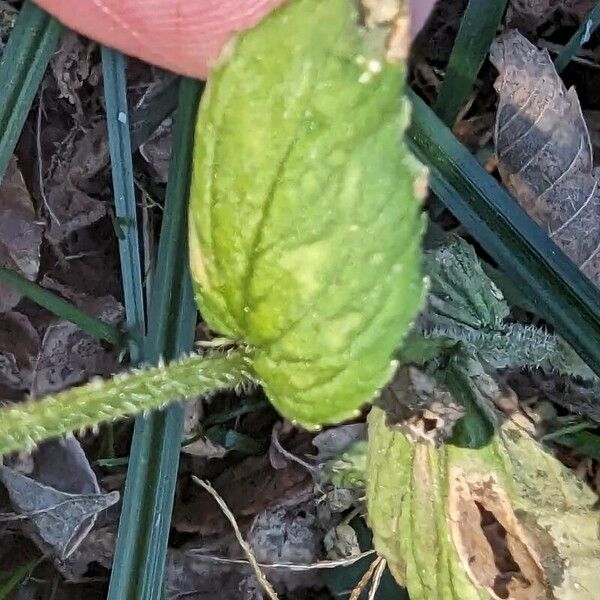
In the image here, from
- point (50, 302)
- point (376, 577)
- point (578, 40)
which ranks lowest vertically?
point (376, 577)

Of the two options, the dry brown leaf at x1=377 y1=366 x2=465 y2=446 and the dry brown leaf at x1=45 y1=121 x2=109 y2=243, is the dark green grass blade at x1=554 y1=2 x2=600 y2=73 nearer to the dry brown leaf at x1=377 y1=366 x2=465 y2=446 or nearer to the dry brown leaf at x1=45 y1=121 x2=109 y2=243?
the dry brown leaf at x1=377 y1=366 x2=465 y2=446

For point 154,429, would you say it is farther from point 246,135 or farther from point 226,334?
point 246,135

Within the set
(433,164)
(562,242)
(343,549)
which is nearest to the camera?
(433,164)

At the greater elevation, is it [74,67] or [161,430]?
[74,67]

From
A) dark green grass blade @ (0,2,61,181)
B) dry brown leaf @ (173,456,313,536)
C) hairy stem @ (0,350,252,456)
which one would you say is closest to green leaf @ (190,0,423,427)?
hairy stem @ (0,350,252,456)

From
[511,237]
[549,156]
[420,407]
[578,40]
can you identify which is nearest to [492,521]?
[420,407]

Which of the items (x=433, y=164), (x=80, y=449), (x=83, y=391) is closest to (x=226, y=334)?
(x=83, y=391)

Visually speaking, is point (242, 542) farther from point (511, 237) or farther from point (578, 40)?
point (578, 40)
